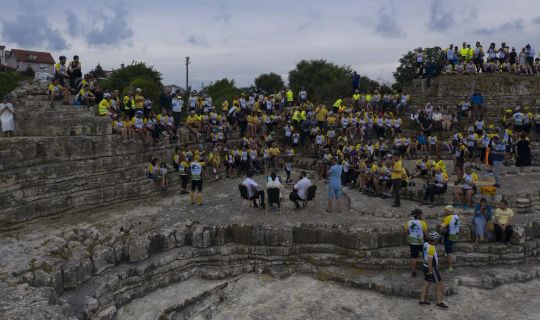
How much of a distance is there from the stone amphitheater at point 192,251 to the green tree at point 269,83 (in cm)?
4046

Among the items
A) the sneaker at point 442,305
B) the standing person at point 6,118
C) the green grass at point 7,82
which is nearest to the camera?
the sneaker at point 442,305

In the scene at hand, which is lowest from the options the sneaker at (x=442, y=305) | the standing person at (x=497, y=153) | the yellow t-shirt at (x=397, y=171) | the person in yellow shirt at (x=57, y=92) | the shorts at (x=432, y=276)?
the sneaker at (x=442, y=305)

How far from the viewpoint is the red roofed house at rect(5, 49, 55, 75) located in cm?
6156

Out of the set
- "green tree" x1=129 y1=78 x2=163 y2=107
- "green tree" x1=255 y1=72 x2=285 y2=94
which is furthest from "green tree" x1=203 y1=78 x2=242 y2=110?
"green tree" x1=129 y1=78 x2=163 y2=107

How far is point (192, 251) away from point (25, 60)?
6616 cm

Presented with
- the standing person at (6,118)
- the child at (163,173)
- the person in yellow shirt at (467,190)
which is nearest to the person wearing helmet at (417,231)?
the person in yellow shirt at (467,190)

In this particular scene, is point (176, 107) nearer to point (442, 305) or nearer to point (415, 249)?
point (415, 249)

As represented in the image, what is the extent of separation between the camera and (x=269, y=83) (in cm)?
5219

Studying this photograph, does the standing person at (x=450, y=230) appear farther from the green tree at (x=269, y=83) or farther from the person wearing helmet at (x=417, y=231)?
the green tree at (x=269, y=83)

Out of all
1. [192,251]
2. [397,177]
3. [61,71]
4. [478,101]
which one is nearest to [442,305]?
[397,177]

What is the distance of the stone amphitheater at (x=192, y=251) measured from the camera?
751cm

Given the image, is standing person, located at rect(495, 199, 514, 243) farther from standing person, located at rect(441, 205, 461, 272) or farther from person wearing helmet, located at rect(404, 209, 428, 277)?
person wearing helmet, located at rect(404, 209, 428, 277)

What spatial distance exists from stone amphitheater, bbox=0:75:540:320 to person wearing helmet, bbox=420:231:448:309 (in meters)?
0.21

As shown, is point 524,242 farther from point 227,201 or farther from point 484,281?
point 227,201
